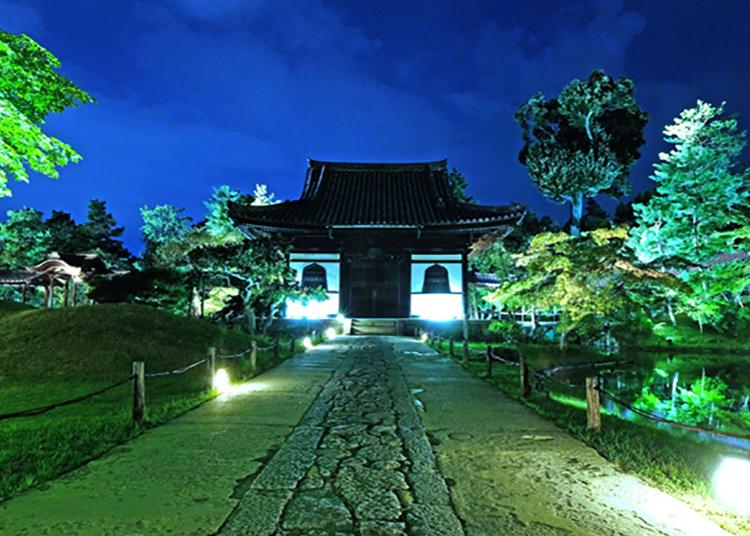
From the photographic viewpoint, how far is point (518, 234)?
33938 millimetres

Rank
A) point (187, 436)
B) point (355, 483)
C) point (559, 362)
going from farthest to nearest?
1. point (559, 362)
2. point (187, 436)
3. point (355, 483)

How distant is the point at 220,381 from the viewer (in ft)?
25.6

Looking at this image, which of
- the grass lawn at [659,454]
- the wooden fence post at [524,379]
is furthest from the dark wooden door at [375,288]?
the grass lawn at [659,454]

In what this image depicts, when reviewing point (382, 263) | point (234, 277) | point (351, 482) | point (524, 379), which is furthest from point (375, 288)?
point (351, 482)

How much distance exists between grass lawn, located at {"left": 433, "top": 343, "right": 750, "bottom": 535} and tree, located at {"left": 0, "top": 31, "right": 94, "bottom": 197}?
783 cm

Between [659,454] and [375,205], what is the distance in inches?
710

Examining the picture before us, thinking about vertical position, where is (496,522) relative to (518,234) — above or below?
below

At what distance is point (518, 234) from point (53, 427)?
32806 mm

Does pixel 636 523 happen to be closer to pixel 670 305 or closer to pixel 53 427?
pixel 53 427

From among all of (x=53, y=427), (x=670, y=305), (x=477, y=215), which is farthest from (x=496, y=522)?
(x=670, y=305)

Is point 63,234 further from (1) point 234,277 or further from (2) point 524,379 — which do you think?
(2) point 524,379

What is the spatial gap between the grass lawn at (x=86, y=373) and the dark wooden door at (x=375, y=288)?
6979mm

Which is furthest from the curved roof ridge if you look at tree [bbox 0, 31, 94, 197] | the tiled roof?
tree [bbox 0, 31, 94, 197]

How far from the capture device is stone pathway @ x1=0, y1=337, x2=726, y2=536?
2.81 m
